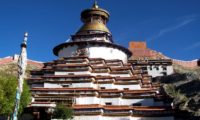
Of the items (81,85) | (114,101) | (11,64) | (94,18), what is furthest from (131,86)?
(11,64)

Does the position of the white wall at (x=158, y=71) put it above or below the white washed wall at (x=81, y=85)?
above

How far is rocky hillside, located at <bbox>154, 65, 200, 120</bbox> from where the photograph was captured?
121ft

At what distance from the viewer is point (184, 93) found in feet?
179

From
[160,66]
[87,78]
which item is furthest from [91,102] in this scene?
[160,66]

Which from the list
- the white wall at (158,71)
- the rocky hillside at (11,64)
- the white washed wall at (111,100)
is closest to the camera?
the white washed wall at (111,100)

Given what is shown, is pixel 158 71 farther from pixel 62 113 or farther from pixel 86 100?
pixel 62 113

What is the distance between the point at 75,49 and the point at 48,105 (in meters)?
13.4

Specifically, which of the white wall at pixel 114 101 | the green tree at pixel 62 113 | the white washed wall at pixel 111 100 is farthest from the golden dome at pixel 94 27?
the green tree at pixel 62 113

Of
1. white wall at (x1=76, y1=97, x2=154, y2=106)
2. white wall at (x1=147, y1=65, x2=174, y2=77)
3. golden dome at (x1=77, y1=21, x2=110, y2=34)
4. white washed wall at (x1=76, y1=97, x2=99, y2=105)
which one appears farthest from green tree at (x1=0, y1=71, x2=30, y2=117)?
white wall at (x1=147, y1=65, x2=174, y2=77)

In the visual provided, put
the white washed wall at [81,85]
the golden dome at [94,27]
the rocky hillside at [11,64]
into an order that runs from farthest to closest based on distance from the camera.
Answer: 1. the rocky hillside at [11,64]
2. the golden dome at [94,27]
3. the white washed wall at [81,85]

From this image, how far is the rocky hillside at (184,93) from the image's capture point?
1458 inches

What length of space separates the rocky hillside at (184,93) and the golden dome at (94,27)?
14.4 metres

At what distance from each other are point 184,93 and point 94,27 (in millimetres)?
19127

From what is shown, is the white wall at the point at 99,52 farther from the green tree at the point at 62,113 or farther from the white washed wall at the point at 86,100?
the green tree at the point at 62,113
